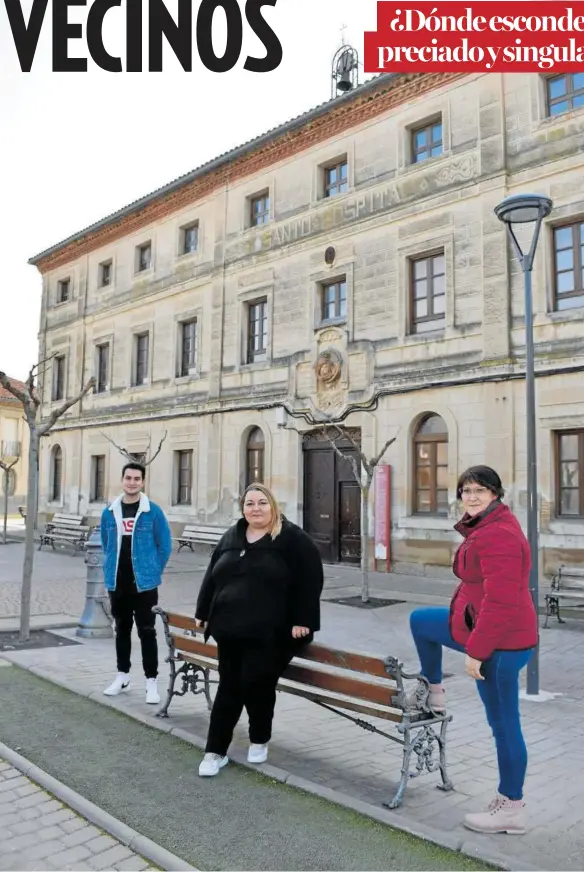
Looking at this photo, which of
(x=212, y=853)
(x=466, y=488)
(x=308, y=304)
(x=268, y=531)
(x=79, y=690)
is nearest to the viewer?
(x=212, y=853)

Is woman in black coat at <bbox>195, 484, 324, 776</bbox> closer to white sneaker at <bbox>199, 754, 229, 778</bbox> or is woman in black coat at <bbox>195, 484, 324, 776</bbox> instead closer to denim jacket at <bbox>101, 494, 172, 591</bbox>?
white sneaker at <bbox>199, 754, 229, 778</bbox>

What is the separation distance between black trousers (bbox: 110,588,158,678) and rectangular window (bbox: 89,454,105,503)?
2088 centimetres

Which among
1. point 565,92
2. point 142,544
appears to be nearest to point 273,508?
point 142,544

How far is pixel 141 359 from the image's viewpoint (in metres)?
25.3

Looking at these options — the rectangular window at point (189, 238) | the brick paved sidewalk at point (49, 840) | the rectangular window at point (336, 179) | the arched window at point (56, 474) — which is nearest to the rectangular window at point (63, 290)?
the arched window at point (56, 474)

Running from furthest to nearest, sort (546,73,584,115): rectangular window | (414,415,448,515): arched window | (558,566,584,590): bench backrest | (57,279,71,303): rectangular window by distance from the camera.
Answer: (57,279,71,303): rectangular window < (414,415,448,515): arched window < (546,73,584,115): rectangular window < (558,566,584,590): bench backrest

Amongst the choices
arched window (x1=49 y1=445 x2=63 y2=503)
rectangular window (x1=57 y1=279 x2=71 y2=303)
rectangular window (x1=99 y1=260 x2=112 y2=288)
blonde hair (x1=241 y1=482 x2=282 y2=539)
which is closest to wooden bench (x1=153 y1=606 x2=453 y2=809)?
blonde hair (x1=241 y1=482 x2=282 y2=539)

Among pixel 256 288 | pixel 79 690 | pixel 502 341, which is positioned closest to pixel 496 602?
pixel 79 690

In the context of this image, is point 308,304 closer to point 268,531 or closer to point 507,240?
point 507,240

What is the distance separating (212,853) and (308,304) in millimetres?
16482

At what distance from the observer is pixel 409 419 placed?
1650 cm

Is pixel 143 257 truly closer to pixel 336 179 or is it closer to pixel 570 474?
pixel 336 179

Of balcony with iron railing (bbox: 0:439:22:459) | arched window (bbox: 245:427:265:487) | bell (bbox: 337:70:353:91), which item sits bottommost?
arched window (bbox: 245:427:265:487)

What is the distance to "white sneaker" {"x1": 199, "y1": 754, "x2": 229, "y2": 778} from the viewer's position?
4.39m
